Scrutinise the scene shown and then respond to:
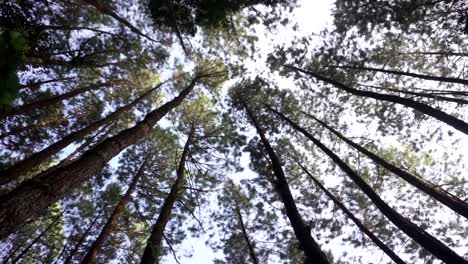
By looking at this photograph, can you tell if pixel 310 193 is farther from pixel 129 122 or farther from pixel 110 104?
pixel 110 104

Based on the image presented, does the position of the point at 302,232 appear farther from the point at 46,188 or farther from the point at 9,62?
the point at 9,62

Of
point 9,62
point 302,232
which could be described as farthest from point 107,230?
point 9,62

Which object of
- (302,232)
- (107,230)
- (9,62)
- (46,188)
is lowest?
(9,62)

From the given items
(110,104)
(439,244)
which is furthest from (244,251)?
(439,244)

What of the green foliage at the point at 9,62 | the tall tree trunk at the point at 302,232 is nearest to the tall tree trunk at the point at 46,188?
the green foliage at the point at 9,62

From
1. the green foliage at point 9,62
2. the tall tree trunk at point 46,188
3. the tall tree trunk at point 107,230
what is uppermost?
the tall tree trunk at point 107,230

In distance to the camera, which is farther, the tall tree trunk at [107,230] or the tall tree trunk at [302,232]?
the tall tree trunk at [107,230]

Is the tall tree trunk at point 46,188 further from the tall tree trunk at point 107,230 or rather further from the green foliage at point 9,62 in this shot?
the tall tree trunk at point 107,230

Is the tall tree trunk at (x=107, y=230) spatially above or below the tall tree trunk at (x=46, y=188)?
above

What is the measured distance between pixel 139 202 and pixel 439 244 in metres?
9.65

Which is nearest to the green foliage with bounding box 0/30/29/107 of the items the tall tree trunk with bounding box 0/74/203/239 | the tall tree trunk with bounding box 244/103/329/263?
the tall tree trunk with bounding box 0/74/203/239

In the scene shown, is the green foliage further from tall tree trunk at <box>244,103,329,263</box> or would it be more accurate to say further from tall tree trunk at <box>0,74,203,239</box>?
tall tree trunk at <box>244,103,329,263</box>

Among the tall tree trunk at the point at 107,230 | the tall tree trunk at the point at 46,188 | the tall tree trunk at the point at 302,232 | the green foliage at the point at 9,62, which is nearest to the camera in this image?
the green foliage at the point at 9,62

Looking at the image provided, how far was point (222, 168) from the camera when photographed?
14047mm
